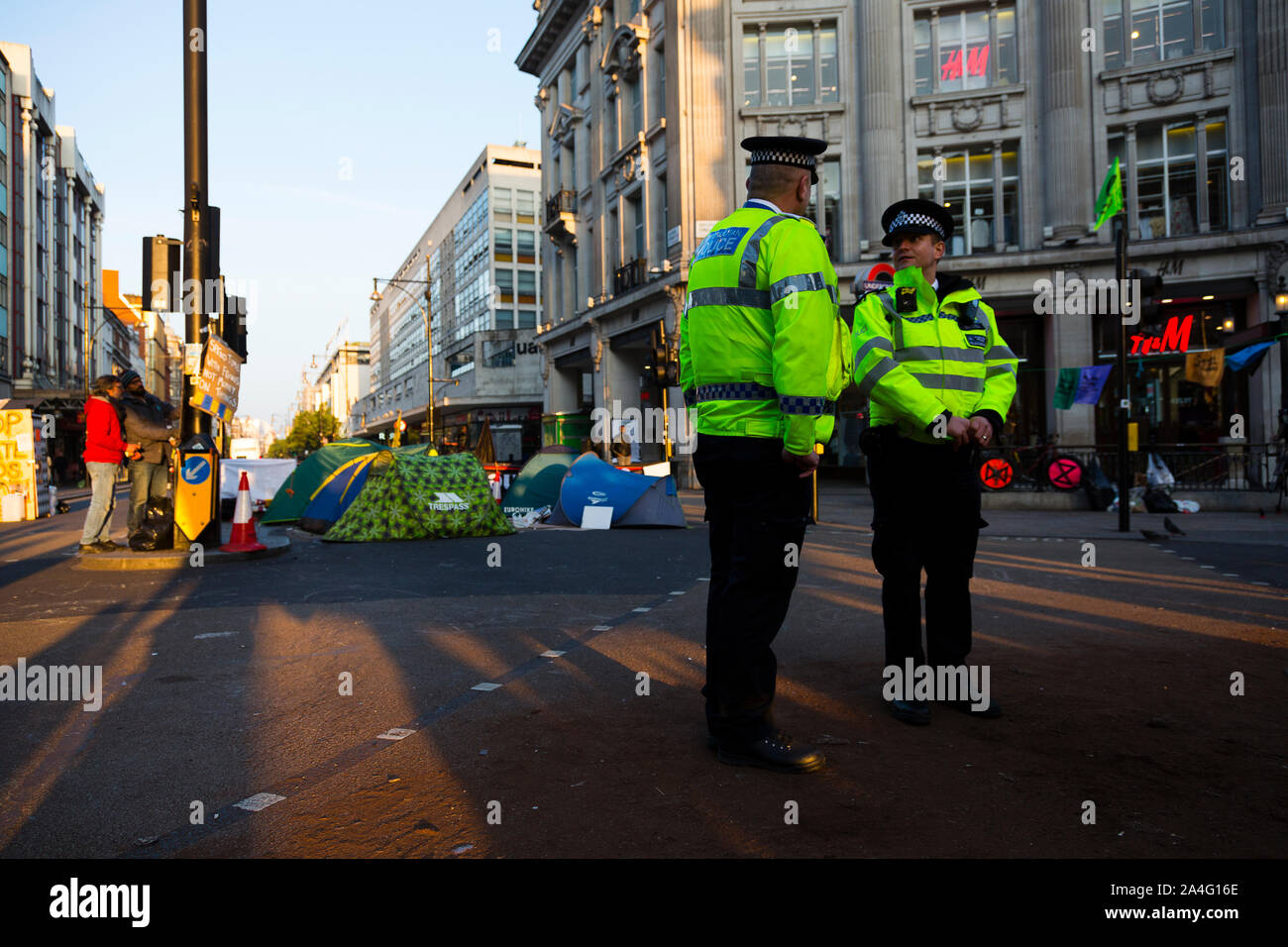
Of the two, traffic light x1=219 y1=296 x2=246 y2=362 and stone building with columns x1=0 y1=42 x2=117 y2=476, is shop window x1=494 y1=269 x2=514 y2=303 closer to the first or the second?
stone building with columns x1=0 y1=42 x2=117 y2=476

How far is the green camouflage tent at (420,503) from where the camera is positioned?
38.8 feet

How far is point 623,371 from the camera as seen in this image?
3466cm

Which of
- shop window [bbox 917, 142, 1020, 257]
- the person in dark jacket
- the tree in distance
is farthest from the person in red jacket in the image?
the tree in distance

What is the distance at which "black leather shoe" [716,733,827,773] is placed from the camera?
298cm

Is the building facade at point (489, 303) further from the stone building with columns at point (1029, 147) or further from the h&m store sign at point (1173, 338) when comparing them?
the h&m store sign at point (1173, 338)

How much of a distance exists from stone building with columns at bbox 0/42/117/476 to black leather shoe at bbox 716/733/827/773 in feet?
120

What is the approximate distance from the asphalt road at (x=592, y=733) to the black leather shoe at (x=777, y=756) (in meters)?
0.05

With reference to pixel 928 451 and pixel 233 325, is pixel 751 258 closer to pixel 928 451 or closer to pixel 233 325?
pixel 928 451

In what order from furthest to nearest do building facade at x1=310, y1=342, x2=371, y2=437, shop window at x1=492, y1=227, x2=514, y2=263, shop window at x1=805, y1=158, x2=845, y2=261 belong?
1. building facade at x1=310, y1=342, x2=371, y2=437
2. shop window at x1=492, y1=227, x2=514, y2=263
3. shop window at x1=805, y1=158, x2=845, y2=261

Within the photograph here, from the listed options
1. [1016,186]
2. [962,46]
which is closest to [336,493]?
[1016,186]

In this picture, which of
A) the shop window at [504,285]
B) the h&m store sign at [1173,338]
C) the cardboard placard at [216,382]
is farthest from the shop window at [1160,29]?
the shop window at [504,285]

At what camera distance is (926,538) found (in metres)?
3.77
